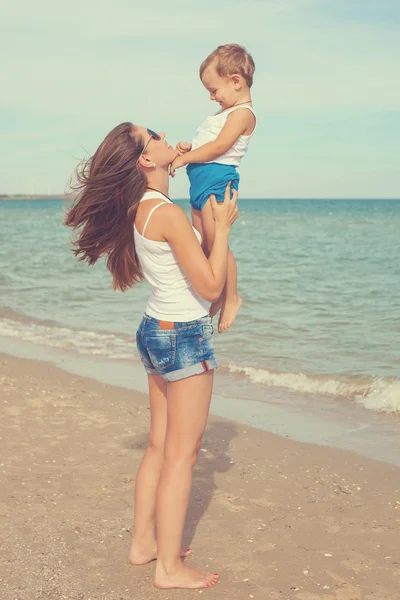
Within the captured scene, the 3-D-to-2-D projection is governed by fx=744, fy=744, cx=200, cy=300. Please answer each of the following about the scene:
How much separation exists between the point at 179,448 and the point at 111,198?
116cm

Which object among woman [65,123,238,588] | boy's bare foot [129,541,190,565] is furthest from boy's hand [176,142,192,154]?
boy's bare foot [129,541,190,565]

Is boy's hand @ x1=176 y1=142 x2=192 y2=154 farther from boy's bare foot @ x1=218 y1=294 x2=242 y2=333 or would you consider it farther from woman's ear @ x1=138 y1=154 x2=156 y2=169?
boy's bare foot @ x1=218 y1=294 x2=242 y2=333

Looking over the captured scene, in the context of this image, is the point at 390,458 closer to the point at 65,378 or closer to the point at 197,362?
the point at 197,362

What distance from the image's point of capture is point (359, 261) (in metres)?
24.5

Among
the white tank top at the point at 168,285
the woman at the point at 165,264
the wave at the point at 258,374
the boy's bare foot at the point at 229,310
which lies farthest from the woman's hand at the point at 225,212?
the wave at the point at 258,374

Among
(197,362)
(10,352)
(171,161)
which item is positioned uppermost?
(171,161)

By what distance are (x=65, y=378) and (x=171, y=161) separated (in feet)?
16.5

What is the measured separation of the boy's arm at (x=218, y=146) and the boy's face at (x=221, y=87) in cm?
18

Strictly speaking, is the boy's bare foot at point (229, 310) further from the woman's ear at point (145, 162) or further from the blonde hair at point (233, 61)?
the blonde hair at point (233, 61)

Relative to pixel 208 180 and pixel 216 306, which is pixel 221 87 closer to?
pixel 208 180

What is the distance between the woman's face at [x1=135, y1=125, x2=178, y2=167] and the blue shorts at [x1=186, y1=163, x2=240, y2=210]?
9.4 inches

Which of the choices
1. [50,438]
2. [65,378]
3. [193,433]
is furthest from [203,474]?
[65,378]

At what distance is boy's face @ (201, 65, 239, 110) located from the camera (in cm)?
379

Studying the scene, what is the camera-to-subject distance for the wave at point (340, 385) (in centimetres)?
755
